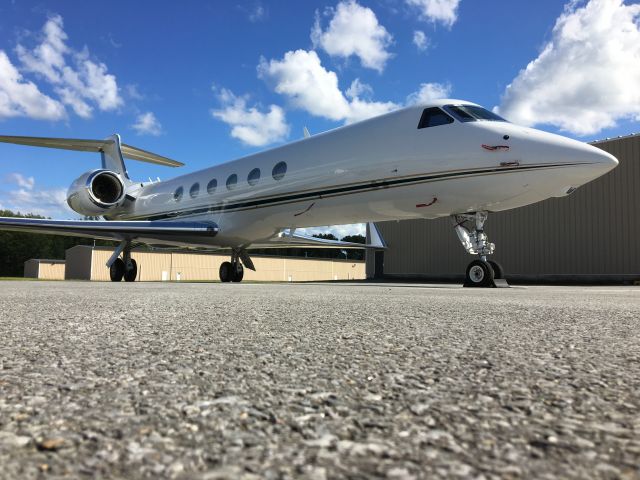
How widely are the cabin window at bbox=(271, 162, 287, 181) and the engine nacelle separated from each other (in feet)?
22.4

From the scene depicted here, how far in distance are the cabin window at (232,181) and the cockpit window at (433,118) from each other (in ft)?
16.7

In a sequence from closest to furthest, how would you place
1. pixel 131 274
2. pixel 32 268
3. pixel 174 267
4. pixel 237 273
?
pixel 131 274 < pixel 237 273 < pixel 174 267 < pixel 32 268

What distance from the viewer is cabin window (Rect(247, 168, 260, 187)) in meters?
10.7

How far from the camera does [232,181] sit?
1146cm

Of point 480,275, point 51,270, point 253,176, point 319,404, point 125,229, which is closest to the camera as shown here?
point 319,404

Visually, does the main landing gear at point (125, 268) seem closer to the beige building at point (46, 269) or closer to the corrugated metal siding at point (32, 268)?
the beige building at point (46, 269)

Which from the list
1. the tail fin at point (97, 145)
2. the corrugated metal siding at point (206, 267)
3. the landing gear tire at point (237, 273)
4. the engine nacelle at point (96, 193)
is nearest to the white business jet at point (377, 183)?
the engine nacelle at point (96, 193)

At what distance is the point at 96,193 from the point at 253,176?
6.29m

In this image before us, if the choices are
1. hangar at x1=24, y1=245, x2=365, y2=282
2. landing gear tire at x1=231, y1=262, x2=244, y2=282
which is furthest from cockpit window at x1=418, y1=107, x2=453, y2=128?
hangar at x1=24, y1=245, x2=365, y2=282

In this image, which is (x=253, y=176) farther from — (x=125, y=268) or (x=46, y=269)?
(x=46, y=269)

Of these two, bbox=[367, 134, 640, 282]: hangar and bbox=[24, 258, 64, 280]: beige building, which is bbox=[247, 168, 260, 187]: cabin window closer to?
bbox=[367, 134, 640, 282]: hangar

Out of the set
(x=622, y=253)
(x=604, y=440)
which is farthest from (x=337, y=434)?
(x=622, y=253)

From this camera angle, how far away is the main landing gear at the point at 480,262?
7.89 m

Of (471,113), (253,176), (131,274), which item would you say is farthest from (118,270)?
(471,113)
